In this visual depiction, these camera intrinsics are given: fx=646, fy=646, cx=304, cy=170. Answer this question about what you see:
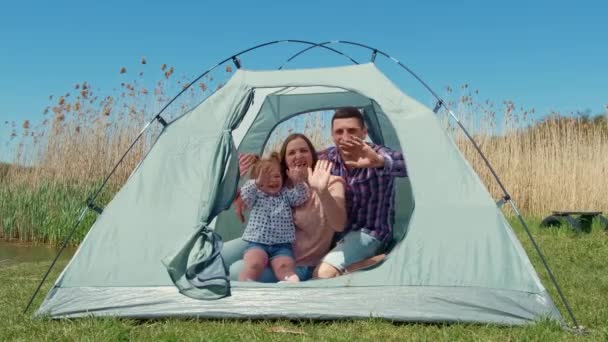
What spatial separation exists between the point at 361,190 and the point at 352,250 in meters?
0.39

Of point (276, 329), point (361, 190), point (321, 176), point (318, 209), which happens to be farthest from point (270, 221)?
point (276, 329)

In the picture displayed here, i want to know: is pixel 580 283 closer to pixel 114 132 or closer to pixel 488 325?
pixel 488 325

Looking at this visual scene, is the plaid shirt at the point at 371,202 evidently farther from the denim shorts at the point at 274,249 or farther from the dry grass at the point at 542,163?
the dry grass at the point at 542,163

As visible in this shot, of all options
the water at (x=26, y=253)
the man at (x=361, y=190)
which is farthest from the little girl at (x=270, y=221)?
the water at (x=26, y=253)

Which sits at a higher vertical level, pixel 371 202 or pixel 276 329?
pixel 371 202

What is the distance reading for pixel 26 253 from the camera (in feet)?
23.9

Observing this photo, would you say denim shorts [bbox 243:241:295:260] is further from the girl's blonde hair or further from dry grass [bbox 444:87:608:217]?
dry grass [bbox 444:87:608:217]

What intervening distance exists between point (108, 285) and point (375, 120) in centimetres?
215

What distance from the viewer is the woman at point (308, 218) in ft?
11.5

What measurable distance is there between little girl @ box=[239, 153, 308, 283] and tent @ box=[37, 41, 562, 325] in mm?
320

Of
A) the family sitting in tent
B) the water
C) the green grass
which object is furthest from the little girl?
the water

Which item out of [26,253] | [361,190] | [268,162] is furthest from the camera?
[26,253]

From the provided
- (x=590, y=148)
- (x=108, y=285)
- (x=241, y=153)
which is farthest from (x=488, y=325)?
(x=590, y=148)

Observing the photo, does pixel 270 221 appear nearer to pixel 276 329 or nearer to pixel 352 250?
pixel 352 250
